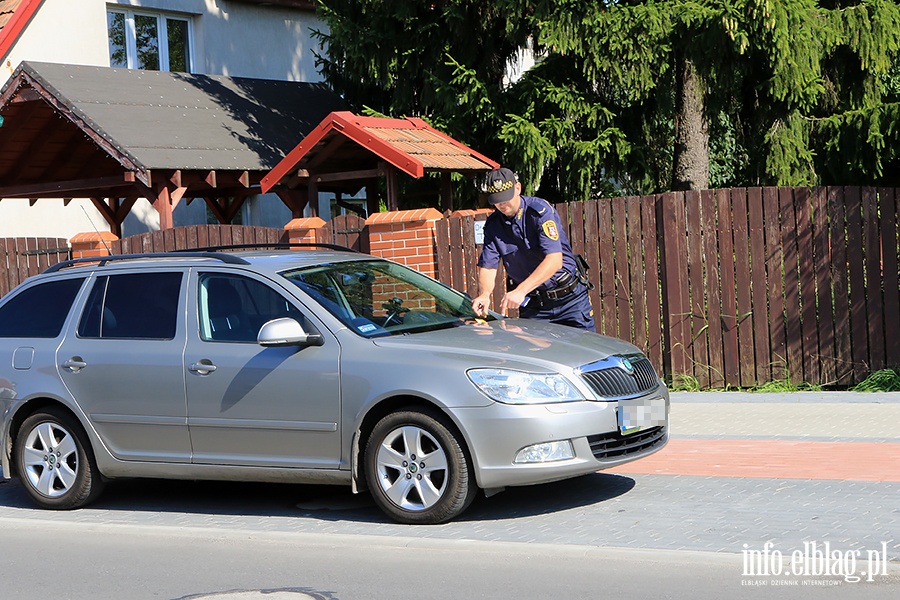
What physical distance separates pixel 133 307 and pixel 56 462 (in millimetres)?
1167

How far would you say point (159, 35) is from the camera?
21703 mm

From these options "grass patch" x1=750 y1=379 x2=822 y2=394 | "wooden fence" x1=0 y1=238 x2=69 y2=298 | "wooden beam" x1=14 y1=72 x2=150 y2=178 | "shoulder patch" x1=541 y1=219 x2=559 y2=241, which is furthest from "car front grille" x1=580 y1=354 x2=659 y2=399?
"wooden fence" x1=0 y1=238 x2=69 y2=298

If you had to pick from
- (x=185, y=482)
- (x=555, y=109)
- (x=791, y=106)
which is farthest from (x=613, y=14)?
(x=185, y=482)

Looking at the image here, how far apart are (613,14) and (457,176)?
118 inches

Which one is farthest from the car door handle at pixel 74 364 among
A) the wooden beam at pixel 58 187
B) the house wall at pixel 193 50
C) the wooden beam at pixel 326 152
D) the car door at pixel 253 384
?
the house wall at pixel 193 50

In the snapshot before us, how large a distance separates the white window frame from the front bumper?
1618 cm

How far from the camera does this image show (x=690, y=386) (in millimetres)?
11430

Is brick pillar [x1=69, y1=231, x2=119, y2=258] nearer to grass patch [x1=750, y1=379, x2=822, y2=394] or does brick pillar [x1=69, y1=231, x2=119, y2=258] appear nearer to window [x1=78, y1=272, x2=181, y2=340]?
window [x1=78, y1=272, x2=181, y2=340]

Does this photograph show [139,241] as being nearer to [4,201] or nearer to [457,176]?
[457,176]

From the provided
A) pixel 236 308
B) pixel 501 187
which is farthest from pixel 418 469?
pixel 501 187

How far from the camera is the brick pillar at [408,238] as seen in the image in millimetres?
12312

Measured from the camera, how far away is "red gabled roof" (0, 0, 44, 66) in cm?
1842

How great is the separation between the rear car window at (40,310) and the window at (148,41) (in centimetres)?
1357

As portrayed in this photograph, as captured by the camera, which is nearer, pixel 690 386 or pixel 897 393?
pixel 897 393
